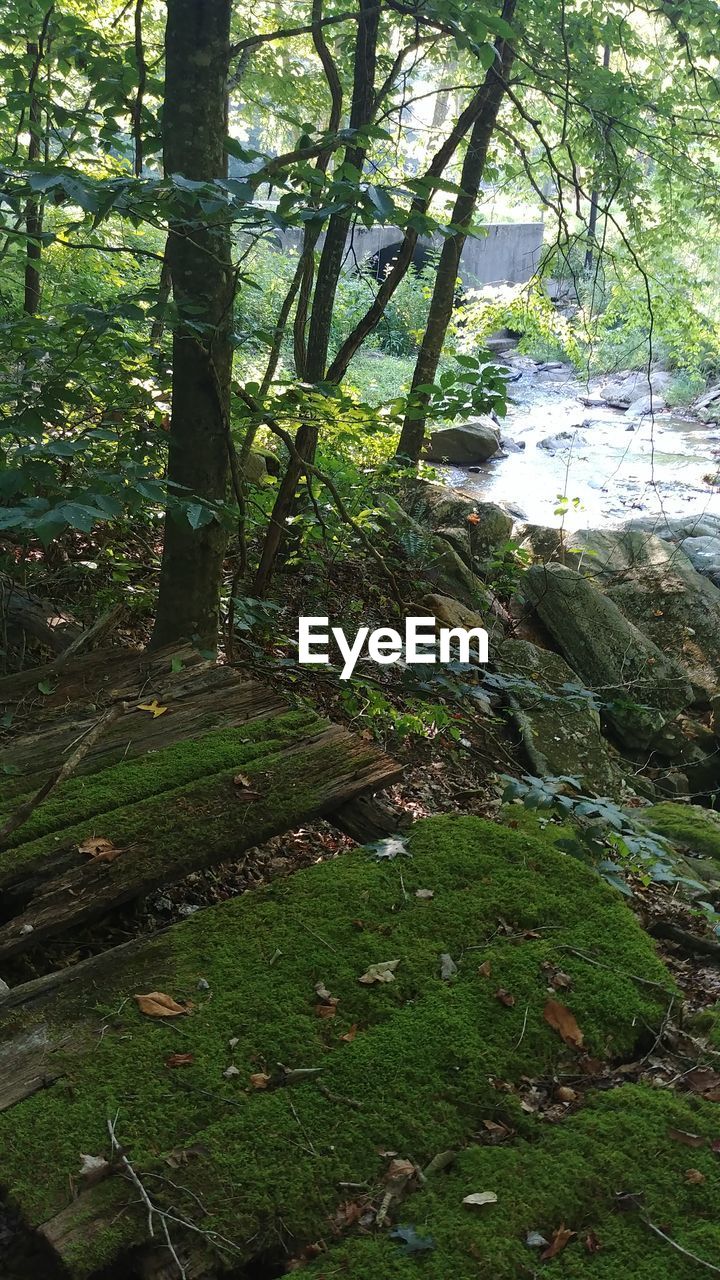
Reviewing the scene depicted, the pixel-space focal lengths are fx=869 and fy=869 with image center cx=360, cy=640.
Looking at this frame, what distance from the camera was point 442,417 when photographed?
426 centimetres

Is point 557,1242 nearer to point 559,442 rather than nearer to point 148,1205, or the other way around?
point 148,1205

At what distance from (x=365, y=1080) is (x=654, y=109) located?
772 cm

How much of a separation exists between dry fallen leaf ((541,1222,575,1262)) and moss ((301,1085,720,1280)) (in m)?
0.01

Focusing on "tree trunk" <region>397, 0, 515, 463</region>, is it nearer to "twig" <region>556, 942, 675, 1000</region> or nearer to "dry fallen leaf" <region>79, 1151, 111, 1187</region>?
"twig" <region>556, 942, 675, 1000</region>

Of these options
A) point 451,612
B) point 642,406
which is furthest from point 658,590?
point 642,406

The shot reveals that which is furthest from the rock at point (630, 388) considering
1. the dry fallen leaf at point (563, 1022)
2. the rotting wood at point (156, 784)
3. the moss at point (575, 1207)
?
the moss at point (575, 1207)

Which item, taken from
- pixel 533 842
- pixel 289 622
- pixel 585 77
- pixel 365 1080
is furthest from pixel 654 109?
pixel 365 1080

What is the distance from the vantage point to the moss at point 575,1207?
188 centimetres

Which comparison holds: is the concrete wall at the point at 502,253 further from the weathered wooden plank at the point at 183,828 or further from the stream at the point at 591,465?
the weathered wooden plank at the point at 183,828

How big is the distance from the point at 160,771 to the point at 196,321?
5.82ft

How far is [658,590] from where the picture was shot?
8633 millimetres

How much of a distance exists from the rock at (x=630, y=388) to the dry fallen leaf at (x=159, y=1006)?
23.6m

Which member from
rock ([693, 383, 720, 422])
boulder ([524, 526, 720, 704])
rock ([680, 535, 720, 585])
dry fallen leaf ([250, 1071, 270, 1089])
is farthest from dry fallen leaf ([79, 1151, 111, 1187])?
rock ([693, 383, 720, 422])

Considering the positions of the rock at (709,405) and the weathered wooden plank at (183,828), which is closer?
the weathered wooden plank at (183,828)
